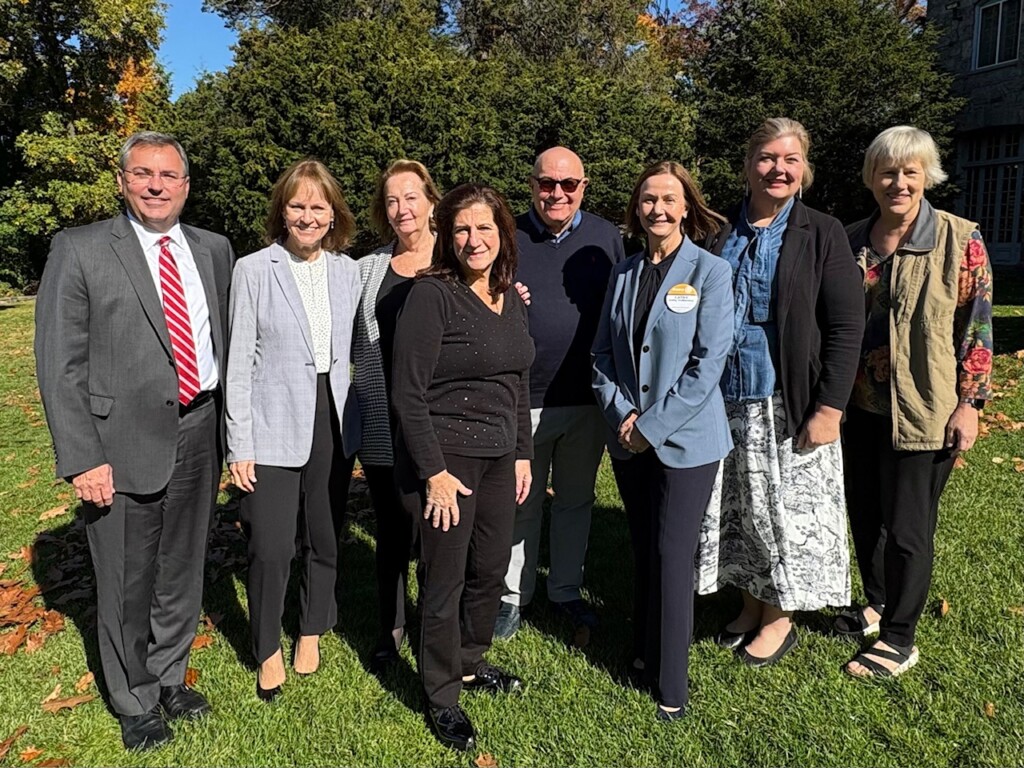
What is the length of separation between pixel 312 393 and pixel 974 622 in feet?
11.7

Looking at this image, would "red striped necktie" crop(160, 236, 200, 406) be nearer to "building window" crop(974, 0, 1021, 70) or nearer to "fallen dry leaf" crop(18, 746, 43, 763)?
"fallen dry leaf" crop(18, 746, 43, 763)

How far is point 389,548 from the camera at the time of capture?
3879 millimetres

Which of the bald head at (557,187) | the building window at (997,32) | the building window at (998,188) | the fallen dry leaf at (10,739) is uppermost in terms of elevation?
the building window at (997,32)

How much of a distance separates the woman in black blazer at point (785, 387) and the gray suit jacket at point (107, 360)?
242 centimetres

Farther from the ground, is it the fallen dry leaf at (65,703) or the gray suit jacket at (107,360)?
the gray suit jacket at (107,360)

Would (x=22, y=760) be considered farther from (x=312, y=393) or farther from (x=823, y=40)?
(x=823, y=40)

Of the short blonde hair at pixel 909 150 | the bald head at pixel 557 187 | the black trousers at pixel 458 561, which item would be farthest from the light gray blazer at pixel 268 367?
the short blonde hair at pixel 909 150

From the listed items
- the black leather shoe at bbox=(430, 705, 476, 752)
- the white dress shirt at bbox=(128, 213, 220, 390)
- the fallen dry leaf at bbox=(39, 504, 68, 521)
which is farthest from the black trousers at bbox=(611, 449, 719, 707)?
the fallen dry leaf at bbox=(39, 504, 68, 521)

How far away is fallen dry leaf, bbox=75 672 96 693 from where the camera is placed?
3.78m

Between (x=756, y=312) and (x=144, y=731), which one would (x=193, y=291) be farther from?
(x=756, y=312)

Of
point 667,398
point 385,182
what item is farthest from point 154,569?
point 667,398

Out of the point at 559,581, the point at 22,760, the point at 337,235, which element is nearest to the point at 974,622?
the point at 559,581

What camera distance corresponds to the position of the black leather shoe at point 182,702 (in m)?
3.50

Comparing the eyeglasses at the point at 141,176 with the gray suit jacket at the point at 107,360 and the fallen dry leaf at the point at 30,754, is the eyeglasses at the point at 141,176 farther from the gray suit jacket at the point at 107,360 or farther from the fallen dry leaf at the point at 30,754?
the fallen dry leaf at the point at 30,754
